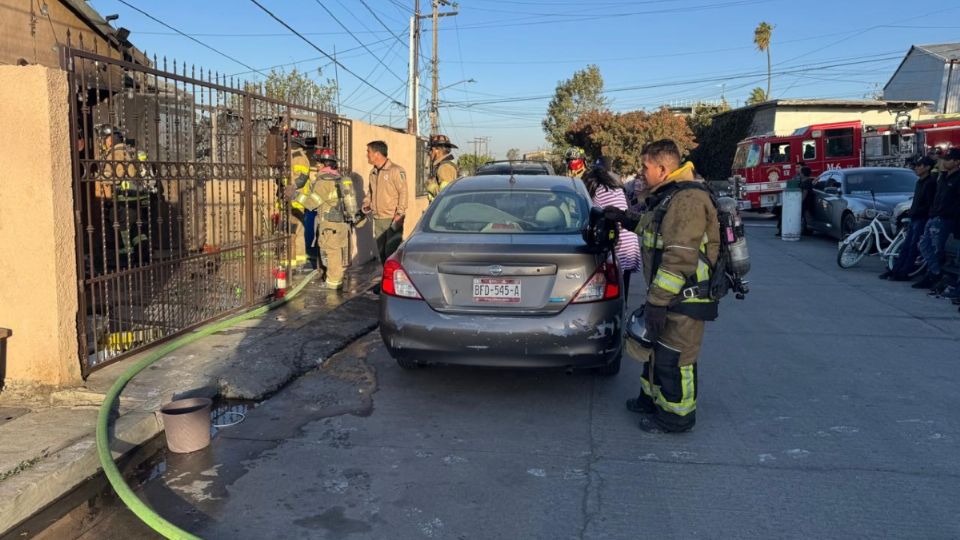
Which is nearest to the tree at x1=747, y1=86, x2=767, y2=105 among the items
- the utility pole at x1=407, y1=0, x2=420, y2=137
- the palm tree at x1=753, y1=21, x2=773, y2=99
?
the palm tree at x1=753, y1=21, x2=773, y2=99

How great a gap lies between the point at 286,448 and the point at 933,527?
332 centimetres

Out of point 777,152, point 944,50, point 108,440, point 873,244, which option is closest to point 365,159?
point 108,440

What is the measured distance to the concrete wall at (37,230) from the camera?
4473 millimetres

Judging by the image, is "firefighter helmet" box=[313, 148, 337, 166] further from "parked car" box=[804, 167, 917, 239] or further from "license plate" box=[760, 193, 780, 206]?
Result: "license plate" box=[760, 193, 780, 206]

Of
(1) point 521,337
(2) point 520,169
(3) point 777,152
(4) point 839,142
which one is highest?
(4) point 839,142

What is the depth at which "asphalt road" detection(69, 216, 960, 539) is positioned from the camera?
3357 millimetres

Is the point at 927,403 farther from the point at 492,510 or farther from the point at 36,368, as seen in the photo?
the point at 36,368

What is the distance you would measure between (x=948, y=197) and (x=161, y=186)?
8.87 m

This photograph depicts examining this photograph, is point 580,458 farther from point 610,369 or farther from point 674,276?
point 610,369

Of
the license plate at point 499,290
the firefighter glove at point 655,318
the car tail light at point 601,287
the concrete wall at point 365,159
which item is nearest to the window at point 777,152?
the concrete wall at point 365,159

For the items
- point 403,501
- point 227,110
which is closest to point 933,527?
point 403,501

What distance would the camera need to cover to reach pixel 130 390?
194 inches

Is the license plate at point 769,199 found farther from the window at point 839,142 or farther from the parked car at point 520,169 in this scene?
the parked car at point 520,169

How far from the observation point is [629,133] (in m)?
42.6
